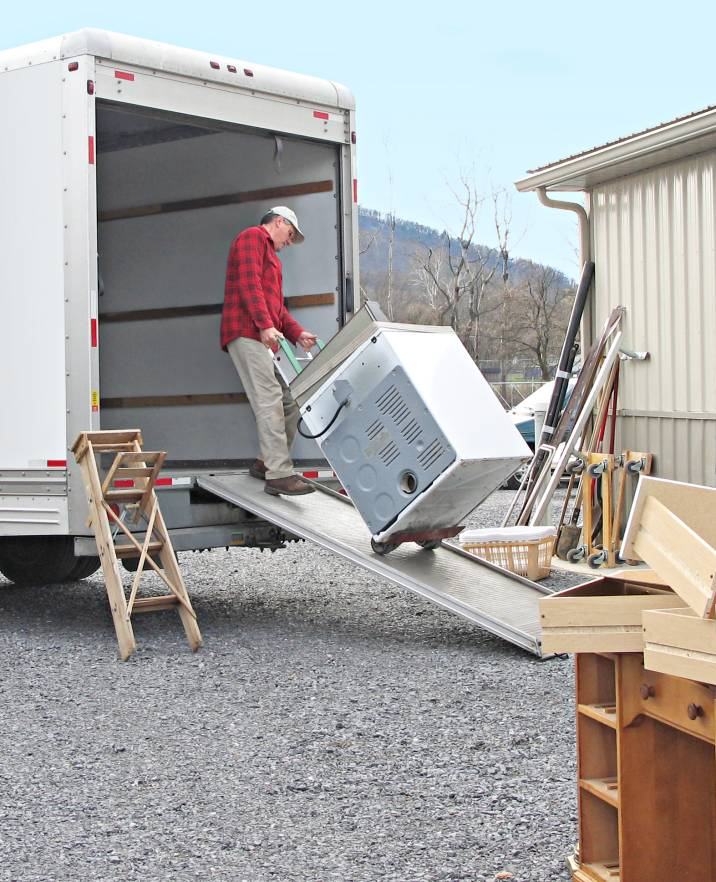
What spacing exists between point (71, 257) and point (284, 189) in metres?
1.85

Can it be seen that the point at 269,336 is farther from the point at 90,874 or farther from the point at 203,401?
the point at 90,874

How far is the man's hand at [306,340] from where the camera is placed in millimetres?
7137

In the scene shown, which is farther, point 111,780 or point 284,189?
point 284,189

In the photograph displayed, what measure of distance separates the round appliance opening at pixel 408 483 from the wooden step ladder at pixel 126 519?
1.20m

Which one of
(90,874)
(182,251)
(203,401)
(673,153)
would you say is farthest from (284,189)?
(90,874)

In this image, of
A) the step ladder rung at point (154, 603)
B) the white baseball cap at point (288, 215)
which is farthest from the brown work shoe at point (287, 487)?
the white baseball cap at point (288, 215)

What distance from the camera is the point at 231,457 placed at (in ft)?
26.4

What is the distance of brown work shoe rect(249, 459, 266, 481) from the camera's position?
690 centimetres

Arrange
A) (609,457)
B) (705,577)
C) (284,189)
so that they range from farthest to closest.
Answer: (609,457) → (284,189) → (705,577)

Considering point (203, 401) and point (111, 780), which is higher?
point (203, 401)

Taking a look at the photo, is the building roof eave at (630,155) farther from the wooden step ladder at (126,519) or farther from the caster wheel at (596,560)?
the wooden step ladder at (126,519)

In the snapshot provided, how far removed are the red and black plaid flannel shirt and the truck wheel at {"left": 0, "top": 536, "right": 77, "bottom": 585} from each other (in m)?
1.96

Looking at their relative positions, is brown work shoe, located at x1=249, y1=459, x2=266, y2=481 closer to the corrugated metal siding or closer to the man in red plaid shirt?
the man in red plaid shirt

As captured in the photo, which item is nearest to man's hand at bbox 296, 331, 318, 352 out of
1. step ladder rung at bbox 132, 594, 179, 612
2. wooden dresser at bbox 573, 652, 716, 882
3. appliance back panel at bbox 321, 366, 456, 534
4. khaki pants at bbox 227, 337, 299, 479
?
khaki pants at bbox 227, 337, 299, 479
